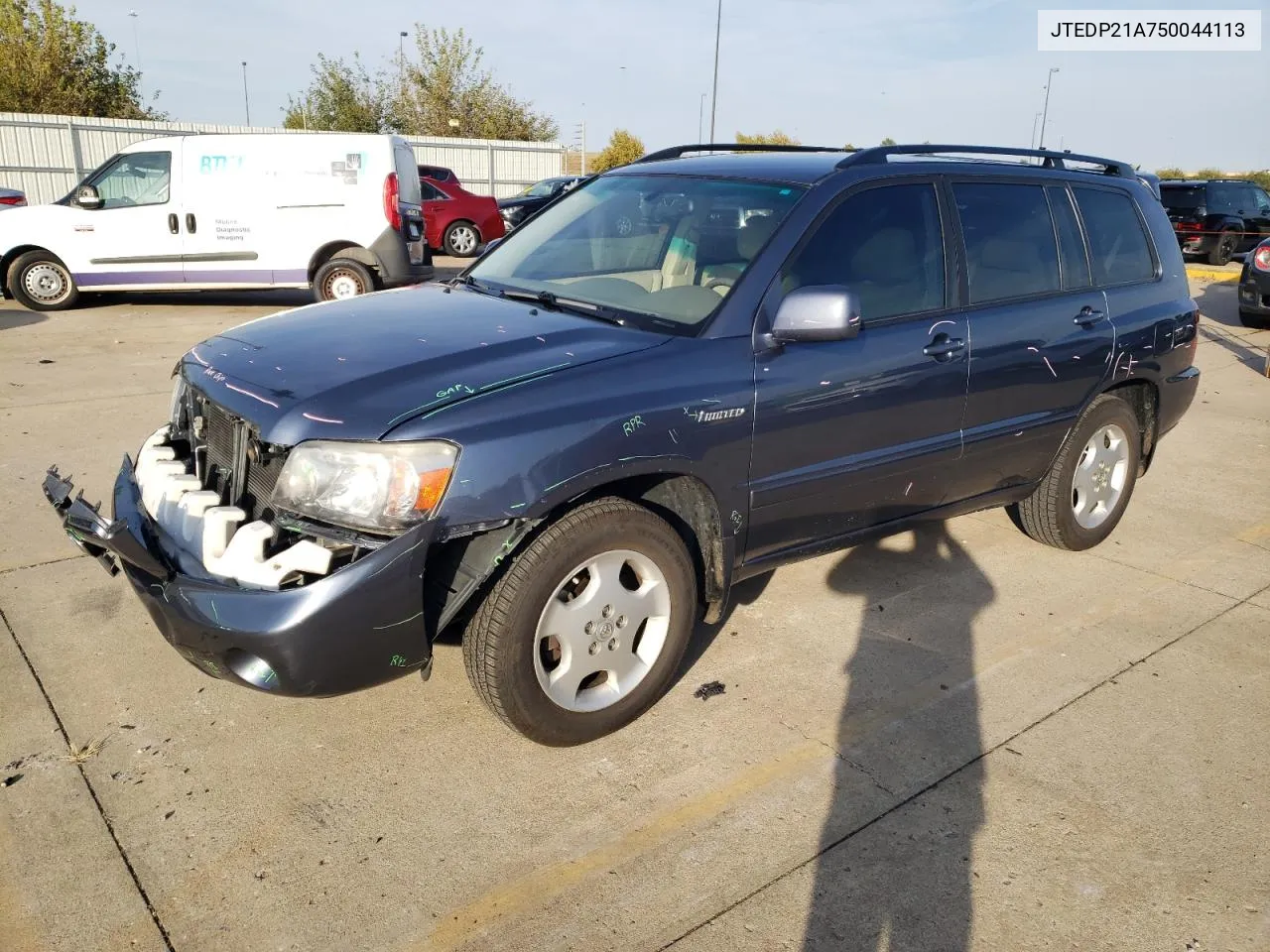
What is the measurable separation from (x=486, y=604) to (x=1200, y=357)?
412 inches

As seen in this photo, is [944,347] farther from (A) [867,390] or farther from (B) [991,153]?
(B) [991,153]

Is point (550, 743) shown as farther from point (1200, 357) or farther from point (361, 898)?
point (1200, 357)

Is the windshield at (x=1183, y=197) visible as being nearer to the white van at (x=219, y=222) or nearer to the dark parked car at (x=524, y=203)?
the dark parked car at (x=524, y=203)

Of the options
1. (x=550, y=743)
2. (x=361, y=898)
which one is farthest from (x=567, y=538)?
(x=361, y=898)

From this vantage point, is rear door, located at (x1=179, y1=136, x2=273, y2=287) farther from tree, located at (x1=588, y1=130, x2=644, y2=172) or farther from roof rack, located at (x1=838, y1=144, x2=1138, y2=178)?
tree, located at (x1=588, y1=130, x2=644, y2=172)

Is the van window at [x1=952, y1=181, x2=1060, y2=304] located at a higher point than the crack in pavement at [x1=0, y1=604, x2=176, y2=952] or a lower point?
higher

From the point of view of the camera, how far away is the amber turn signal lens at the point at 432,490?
2.68 metres

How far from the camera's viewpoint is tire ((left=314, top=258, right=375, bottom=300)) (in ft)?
38.5

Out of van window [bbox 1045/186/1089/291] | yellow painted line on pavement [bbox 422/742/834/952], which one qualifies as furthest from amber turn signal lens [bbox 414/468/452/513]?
van window [bbox 1045/186/1089/291]

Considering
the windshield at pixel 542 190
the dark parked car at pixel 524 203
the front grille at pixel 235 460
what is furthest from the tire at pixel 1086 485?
the windshield at pixel 542 190

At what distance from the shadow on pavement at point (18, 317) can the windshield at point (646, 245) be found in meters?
8.65

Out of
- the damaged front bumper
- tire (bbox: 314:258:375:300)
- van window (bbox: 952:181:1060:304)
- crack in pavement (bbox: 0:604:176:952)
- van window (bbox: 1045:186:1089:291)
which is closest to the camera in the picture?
crack in pavement (bbox: 0:604:176:952)

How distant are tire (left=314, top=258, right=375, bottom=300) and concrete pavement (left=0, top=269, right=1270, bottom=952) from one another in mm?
7630

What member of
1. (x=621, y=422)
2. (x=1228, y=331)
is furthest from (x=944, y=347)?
(x=1228, y=331)
